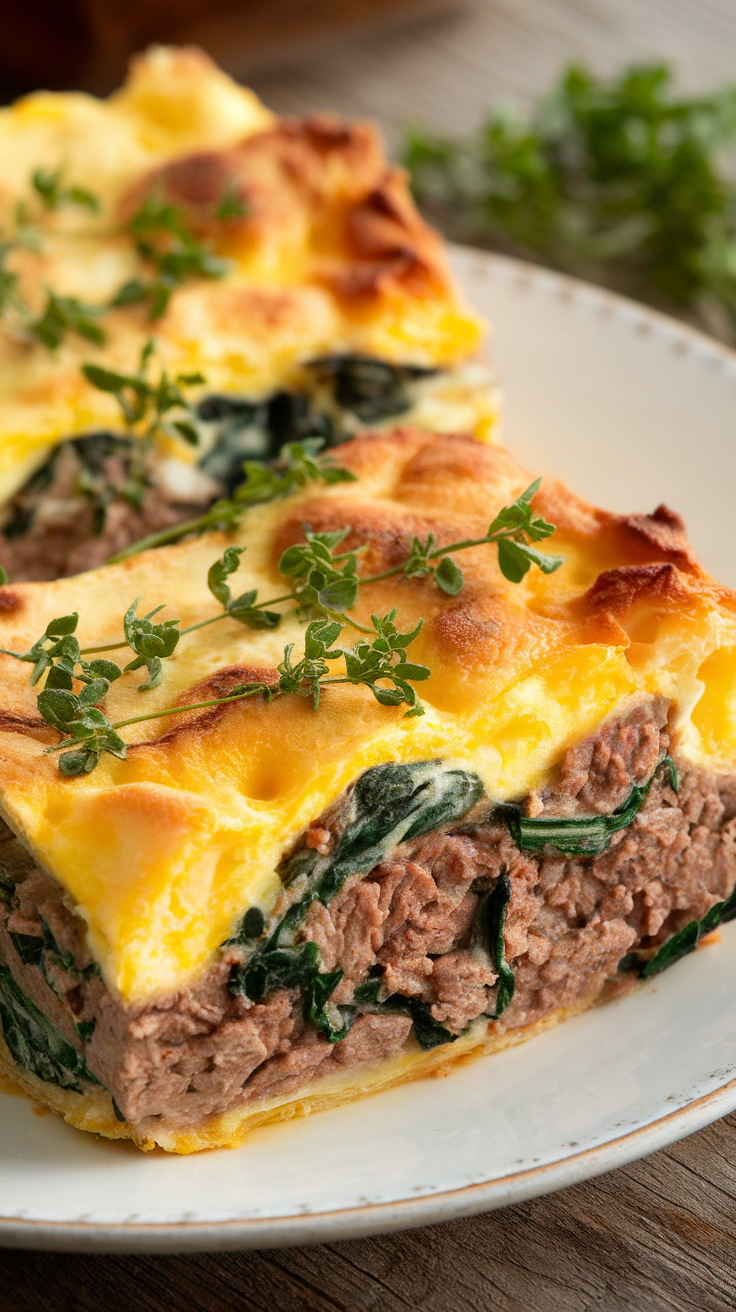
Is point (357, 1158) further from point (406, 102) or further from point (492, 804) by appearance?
point (406, 102)

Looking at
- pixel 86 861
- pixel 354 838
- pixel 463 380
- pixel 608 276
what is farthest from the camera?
→ pixel 608 276

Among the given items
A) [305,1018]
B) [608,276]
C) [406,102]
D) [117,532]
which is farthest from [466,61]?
[305,1018]

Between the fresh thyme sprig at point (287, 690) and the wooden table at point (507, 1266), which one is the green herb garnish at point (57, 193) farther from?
the wooden table at point (507, 1266)

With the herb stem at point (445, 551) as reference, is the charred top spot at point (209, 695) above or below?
below

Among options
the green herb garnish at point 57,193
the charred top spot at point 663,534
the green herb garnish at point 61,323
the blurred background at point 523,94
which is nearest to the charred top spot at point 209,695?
the charred top spot at point 663,534

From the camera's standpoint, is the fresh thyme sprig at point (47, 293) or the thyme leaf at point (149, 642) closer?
the thyme leaf at point (149, 642)

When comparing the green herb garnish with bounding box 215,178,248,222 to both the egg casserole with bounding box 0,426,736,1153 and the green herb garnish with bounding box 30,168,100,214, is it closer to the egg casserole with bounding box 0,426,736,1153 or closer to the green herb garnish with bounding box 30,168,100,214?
the green herb garnish with bounding box 30,168,100,214
